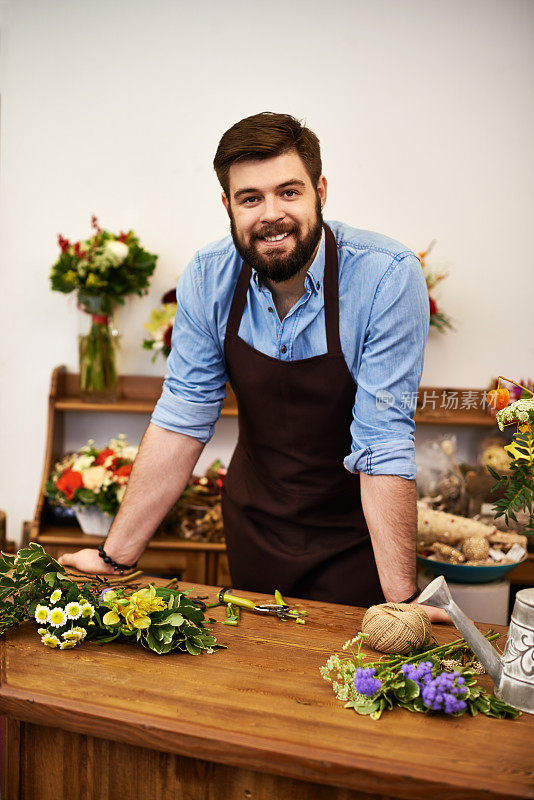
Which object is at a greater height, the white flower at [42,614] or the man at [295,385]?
the man at [295,385]

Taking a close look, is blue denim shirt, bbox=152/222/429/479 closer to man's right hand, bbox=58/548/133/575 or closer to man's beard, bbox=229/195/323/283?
man's beard, bbox=229/195/323/283

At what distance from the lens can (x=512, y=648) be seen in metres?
1.33

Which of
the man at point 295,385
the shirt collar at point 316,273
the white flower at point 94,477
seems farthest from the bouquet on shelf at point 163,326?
the shirt collar at point 316,273

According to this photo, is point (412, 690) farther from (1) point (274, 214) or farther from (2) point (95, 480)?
(2) point (95, 480)

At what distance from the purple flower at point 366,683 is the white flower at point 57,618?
61 cm

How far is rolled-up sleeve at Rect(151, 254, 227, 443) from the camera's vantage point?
215 cm

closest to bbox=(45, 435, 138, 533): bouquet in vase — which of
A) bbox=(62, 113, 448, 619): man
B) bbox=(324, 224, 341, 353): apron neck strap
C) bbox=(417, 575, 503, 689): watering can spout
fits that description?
bbox=(62, 113, 448, 619): man

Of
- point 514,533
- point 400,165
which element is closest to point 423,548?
point 514,533

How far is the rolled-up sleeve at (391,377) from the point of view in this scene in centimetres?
187

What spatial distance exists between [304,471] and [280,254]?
0.65m

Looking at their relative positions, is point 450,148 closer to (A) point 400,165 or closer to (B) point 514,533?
(A) point 400,165

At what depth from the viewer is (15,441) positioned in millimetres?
4000

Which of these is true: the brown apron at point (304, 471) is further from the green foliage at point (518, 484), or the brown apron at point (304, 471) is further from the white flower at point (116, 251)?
the white flower at point (116, 251)

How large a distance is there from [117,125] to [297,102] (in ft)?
2.99
